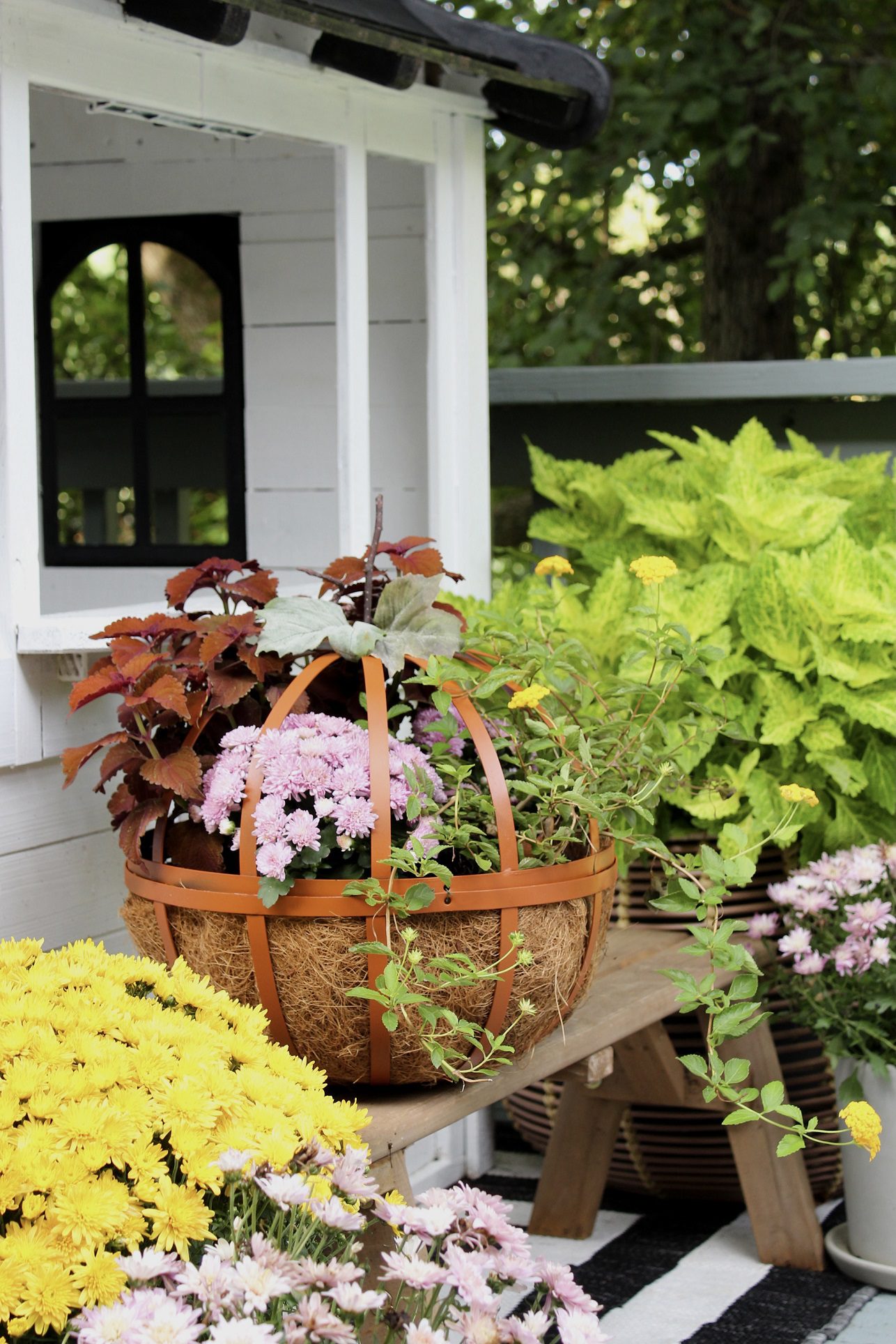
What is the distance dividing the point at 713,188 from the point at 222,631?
428cm

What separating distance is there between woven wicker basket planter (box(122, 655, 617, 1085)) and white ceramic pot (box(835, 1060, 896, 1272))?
32.4 inches

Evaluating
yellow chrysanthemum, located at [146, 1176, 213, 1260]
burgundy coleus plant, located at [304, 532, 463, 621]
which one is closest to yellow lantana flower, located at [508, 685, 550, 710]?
burgundy coleus plant, located at [304, 532, 463, 621]

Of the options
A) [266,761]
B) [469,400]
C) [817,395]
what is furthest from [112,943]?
[817,395]

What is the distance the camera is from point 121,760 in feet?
5.94

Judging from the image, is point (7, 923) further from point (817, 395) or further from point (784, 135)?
point (784, 135)

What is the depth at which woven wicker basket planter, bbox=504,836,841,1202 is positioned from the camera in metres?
2.63

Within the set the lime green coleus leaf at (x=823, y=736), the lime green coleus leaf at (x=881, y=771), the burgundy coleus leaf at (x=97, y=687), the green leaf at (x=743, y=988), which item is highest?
the burgundy coleus leaf at (x=97, y=687)

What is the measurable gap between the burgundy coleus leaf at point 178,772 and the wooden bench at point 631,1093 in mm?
534

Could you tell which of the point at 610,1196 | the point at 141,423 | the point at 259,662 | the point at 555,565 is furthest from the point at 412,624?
the point at 141,423

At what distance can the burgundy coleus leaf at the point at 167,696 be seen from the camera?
1724 mm

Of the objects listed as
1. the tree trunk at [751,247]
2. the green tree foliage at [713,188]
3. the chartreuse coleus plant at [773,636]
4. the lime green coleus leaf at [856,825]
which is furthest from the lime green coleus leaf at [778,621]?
the tree trunk at [751,247]

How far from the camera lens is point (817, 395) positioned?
3.19m

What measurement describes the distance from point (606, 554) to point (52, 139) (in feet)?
5.25

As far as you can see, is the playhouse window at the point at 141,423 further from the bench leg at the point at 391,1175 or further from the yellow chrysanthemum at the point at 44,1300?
the yellow chrysanthemum at the point at 44,1300
